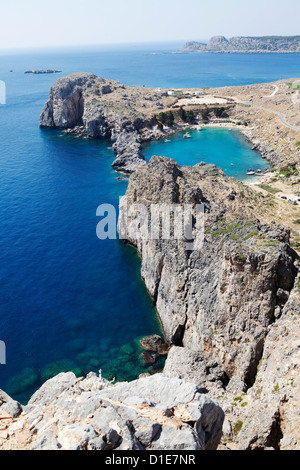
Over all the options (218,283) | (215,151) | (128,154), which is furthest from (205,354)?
(215,151)

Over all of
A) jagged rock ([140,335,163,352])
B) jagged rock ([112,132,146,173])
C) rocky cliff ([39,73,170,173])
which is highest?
rocky cliff ([39,73,170,173])

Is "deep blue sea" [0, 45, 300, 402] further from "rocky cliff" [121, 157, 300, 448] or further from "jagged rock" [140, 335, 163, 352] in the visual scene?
"rocky cliff" [121, 157, 300, 448]

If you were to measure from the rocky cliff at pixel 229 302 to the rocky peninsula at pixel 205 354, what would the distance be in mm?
122

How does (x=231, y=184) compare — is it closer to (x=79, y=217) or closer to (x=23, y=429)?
(x=79, y=217)

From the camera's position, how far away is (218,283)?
40562 millimetres

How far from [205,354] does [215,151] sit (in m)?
102

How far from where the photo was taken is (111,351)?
4938 cm

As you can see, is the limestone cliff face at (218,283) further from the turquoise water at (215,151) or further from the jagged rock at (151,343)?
the turquoise water at (215,151)

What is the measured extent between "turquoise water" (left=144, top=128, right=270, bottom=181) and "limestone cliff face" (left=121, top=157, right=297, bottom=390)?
54766 mm

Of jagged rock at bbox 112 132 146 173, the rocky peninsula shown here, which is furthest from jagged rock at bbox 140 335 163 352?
jagged rock at bbox 112 132 146 173

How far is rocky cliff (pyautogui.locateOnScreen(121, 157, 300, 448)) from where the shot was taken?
30.6m

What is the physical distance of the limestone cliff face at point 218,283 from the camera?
33.8 meters

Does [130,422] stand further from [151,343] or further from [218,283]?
[151,343]

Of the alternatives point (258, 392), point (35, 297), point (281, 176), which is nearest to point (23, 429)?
point (258, 392)
